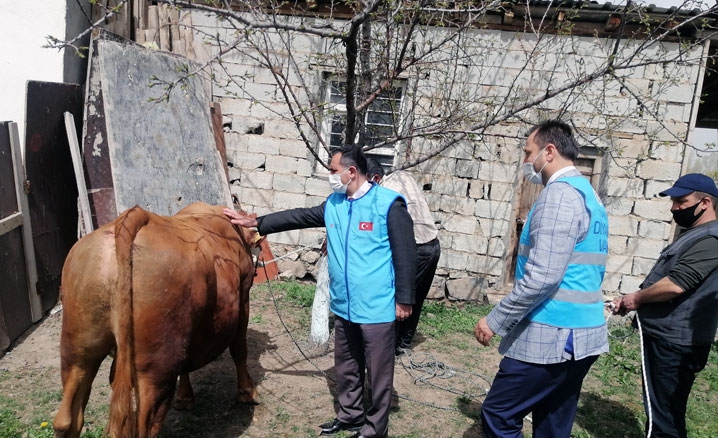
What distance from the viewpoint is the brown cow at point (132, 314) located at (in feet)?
8.20

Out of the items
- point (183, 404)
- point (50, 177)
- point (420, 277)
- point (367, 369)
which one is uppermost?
point (50, 177)

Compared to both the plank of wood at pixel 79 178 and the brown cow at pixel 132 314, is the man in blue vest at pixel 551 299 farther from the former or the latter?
the plank of wood at pixel 79 178

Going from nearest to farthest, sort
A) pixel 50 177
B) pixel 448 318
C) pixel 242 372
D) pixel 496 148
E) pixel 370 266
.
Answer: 1. pixel 370 266
2. pixel 242 372
3. pixel 50 177
4. pixel 448 318
5. pixel 496 148

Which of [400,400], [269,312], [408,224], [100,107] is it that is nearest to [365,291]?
[408,224]

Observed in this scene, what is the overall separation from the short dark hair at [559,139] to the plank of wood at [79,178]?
171 inches

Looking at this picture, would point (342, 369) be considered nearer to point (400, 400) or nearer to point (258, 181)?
point (400, 400)

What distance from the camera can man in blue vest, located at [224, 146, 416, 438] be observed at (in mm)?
3182

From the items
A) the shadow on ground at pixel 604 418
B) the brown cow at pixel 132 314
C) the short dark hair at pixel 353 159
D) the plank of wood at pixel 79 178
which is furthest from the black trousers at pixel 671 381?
the plank of wood at pixel 79 178

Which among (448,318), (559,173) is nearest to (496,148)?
(448,318)

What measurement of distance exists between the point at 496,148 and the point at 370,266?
14.5 feet

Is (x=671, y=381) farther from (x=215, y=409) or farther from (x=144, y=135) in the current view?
(x=144, y=135)

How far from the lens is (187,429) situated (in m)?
3.47

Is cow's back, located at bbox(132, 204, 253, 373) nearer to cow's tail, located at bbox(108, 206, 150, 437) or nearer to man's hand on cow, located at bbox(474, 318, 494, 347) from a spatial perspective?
cow's tail, located at bbox(108, 206, 150, 437)

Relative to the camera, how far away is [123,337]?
2.46 meters
